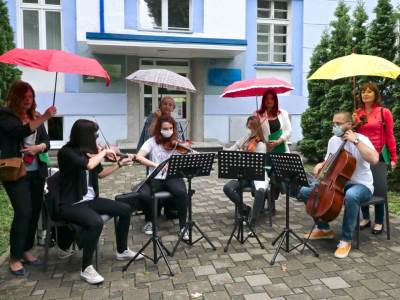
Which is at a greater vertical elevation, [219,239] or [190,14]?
[190,14]

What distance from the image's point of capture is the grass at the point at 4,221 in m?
4.92

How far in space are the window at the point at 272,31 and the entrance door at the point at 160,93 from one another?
7.92 feet

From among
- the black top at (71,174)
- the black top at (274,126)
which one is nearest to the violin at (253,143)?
the black top at (274,126)

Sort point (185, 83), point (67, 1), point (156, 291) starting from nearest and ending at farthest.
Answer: point (156, 291)
point (185, 83)
point (67, 1)

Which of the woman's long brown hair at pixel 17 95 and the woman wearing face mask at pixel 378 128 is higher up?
the woman's long brown hair at pixel 17 95

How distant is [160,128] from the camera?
5051 mm

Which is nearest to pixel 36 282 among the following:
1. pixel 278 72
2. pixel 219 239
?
pixel 219 239

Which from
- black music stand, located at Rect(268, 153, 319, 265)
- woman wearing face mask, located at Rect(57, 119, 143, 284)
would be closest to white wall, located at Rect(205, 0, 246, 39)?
black music stand, located at Rect(268, 153, 319, 265)

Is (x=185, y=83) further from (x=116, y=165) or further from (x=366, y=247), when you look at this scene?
(x=366, y=247)

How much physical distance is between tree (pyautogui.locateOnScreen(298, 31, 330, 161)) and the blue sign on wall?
217 centimetres

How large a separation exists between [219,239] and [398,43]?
5.18 metres

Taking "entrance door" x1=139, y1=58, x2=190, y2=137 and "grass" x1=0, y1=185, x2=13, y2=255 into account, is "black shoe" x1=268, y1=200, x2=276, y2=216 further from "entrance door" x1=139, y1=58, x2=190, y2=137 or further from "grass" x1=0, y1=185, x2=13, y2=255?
"entrance door" x1=139, y1=58, x2=190, y2=137

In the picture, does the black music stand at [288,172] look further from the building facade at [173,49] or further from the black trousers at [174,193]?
the building facade at [173,49]

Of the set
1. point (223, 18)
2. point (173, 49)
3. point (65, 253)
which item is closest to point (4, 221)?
point (65, 253)
